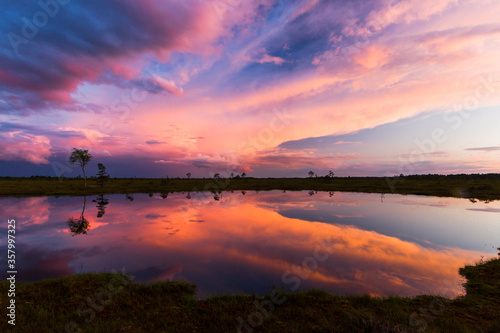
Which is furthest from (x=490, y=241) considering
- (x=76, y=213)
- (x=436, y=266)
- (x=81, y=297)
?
(x=76, y=213)

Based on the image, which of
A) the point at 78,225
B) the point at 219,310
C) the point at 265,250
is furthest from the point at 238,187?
the point at 219,310

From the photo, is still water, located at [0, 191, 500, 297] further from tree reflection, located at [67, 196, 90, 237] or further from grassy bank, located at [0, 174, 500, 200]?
grassy bank, located at [0, 174, 500, 200]

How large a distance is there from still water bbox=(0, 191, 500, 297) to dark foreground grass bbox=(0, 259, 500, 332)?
1366 mm

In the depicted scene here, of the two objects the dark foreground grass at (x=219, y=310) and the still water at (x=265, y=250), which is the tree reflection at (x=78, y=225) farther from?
the dark foreground grass at (x=219, y=310)

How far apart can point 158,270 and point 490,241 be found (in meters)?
26.3

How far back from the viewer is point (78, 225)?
22.2 metres

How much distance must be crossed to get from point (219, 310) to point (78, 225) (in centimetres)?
2237

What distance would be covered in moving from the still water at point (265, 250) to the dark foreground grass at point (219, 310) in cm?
137

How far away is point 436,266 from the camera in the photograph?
1289 centimetres

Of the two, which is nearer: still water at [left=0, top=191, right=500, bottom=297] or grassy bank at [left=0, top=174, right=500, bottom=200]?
still water at [left=0, top=191, right=500, bottom=297]

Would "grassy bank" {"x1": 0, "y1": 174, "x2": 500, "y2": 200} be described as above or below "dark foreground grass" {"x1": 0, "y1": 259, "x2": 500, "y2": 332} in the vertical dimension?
above

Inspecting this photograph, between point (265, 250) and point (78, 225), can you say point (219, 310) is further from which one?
point (78, 225)

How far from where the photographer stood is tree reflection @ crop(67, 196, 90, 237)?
65.1 feet

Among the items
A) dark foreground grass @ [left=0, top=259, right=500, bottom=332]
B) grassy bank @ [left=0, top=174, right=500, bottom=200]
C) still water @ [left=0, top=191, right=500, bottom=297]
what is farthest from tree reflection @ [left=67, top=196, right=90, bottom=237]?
grassy bank @ [left=0, top=174, right=500, bottom=200]
